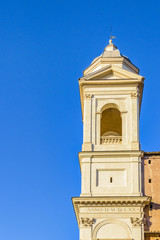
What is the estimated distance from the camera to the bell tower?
51.2 m

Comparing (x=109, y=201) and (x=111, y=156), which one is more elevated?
(x=111, y=156)

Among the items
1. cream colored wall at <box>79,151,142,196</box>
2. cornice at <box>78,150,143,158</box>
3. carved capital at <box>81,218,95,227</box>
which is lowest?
carved capital at <box>81,218,95,227</box>

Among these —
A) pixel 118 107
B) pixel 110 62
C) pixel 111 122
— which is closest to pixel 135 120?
pixel 118 107

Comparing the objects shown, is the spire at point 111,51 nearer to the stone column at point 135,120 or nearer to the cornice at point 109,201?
the stone column at point 135,120

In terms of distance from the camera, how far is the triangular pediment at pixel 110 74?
56.7m

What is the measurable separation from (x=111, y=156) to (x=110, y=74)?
7.00 m

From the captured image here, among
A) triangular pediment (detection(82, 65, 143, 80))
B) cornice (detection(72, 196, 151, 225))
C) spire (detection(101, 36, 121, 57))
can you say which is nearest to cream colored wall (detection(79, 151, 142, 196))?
cornice (detection(72, 196, 151, 225))

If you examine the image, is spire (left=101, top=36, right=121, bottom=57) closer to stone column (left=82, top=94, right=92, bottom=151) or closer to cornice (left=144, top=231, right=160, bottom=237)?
stone column (left=82, top=94, right=92, bottom=151)

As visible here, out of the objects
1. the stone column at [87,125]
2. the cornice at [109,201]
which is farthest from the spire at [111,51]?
the cornice at [109,201]

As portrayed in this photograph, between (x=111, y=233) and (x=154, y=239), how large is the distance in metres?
3.05

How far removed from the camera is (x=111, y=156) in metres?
53.7

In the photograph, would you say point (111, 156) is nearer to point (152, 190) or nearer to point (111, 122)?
point (152, 190)

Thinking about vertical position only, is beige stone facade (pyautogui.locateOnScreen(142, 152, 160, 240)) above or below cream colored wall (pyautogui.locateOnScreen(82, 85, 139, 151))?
below

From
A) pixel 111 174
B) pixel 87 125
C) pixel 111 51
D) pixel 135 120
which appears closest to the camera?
pixel 111 174
